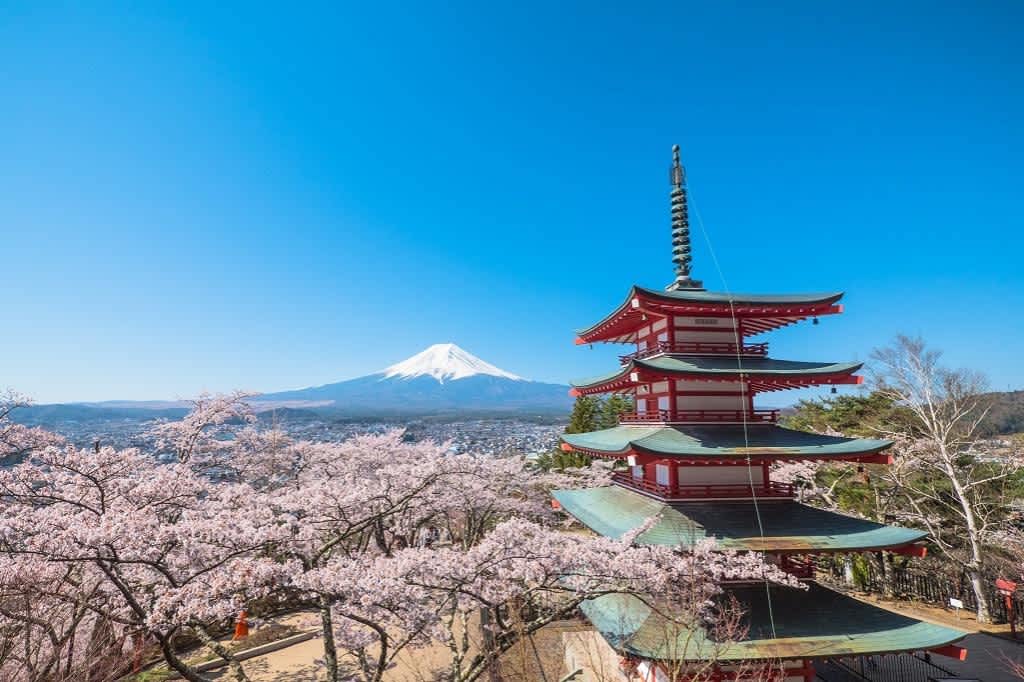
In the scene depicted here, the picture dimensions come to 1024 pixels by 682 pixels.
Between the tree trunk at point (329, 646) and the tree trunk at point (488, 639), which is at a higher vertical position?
the tree trunk at point (329, 646)

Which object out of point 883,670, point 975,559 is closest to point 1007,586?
point 975,559

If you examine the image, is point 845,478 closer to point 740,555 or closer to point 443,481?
point 740,555

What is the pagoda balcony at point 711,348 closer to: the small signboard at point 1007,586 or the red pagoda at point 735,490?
the red pagoda at point 735,490

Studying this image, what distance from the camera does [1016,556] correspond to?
1521 centimetres

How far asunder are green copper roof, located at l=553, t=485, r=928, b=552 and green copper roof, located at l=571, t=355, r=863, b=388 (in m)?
2.70

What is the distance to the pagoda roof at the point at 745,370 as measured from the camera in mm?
9656

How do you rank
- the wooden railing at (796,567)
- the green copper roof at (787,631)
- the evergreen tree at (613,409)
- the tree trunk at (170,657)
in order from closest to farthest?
the tree trunk at (170,657) < the green copper roof at (787,631) < the wooden railing at (796,567) < the evergreen tree at (613,409)

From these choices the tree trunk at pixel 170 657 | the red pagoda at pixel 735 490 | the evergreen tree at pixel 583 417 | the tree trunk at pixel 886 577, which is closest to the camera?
the tree trunk at pixel 170 657

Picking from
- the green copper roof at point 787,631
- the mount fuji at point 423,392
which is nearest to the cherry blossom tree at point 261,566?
the green copper roof at point 787,631

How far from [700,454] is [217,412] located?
16.2 metres

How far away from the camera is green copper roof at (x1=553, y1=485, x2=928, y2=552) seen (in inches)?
340

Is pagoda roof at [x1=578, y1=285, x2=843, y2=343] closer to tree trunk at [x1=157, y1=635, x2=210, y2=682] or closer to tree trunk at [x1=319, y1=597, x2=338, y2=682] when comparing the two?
tree trunk at [x1=319, y1=597, x2=338, y2=682]

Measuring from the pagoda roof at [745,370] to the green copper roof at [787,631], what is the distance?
13.2ft

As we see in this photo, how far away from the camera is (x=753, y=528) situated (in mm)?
9180
